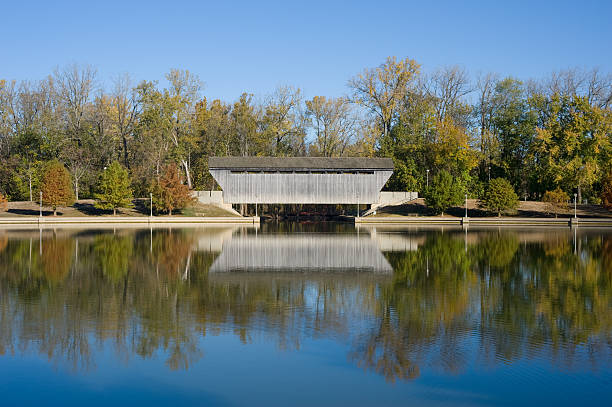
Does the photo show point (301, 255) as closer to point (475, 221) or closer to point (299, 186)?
point (475, 221)

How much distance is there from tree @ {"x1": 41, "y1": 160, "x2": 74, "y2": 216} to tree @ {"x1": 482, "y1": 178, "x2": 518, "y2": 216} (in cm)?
4038

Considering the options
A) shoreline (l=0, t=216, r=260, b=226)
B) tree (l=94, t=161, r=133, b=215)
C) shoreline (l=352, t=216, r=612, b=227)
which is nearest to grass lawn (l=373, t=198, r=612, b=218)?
shoreline (l=352, t=216, r=612, b=227)

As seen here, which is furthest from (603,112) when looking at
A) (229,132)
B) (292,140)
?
(229,132)

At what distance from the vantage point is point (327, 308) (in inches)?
632

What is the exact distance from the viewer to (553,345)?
12.4m

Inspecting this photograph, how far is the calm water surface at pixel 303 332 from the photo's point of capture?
10.0 m

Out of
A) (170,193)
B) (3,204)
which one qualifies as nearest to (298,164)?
(170,193)

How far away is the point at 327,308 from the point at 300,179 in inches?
1941

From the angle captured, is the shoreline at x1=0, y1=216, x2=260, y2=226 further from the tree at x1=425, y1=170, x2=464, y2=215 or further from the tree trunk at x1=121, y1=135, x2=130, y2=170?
the tree at x1=425, y1=170, x2=464, y2=215

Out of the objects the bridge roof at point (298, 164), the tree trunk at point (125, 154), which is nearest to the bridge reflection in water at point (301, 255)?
the bridge roof at point (298, 164)

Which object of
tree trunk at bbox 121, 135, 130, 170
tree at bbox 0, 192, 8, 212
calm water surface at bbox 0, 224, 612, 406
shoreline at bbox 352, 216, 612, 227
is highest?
tree trunk at bbox 121, 135, 130, 170

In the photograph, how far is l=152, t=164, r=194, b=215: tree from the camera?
60875 mm

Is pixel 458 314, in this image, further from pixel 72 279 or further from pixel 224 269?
pixel 72 279

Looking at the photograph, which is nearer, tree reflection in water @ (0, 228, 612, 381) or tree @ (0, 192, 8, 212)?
tree reflection in water @ (0, 228, 612, 381)
